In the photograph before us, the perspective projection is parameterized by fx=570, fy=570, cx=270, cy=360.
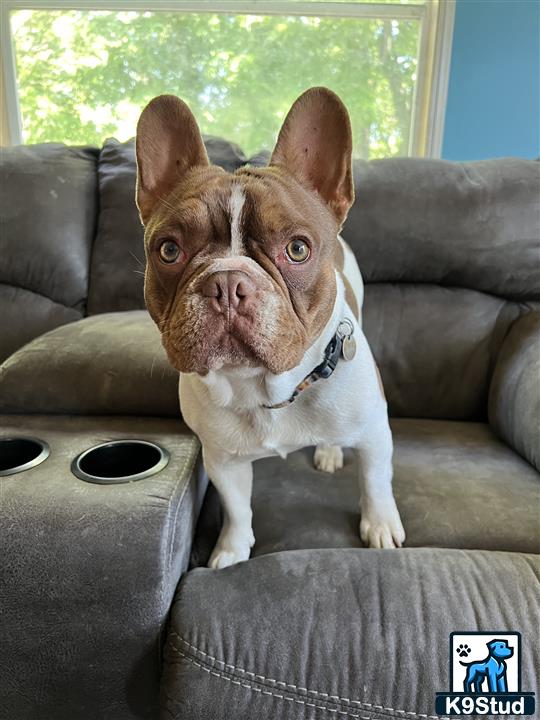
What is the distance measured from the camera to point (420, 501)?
147 centimetres

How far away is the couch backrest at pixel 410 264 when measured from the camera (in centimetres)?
205

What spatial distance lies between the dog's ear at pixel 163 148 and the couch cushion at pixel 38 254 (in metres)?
1.15

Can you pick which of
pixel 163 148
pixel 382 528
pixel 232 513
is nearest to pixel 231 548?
pixel 232 513

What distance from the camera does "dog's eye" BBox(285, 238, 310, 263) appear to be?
1.05 metres

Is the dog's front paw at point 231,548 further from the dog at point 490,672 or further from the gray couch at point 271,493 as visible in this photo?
the dog at point 490,672

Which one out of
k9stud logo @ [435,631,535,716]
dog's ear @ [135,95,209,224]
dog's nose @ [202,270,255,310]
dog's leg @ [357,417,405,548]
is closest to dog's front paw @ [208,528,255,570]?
Result: dog's leg @ [357,417,405,548]

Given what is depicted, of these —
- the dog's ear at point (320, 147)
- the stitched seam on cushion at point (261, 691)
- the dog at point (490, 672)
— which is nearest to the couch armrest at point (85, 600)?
the stitched seam on cushion at point (261, 691)

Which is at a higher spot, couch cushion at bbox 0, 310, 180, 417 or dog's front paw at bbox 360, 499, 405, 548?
couch cushion at bbox 0, 310, 180, 417

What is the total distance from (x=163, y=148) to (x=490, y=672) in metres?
1.19

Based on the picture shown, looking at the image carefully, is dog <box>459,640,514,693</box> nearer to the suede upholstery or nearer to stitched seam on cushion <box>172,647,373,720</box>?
stitched seam on cushion <box>172,647,373,720</box>

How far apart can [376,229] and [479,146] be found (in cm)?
144

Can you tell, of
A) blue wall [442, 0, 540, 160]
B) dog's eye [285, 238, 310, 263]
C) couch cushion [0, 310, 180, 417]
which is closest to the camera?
dog's eye [285, 238, 310, 263]

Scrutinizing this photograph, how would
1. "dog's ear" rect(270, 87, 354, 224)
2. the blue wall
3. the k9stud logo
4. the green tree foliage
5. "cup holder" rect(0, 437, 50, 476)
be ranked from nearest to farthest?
the k9stud logo < "dog's ear" rect(270, 87, 354, 224) < "cup holder" rect(0, 437, 50, 476) < the blue wall < the green tree foliage

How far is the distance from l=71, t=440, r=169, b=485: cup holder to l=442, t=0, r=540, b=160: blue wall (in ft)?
8.26
